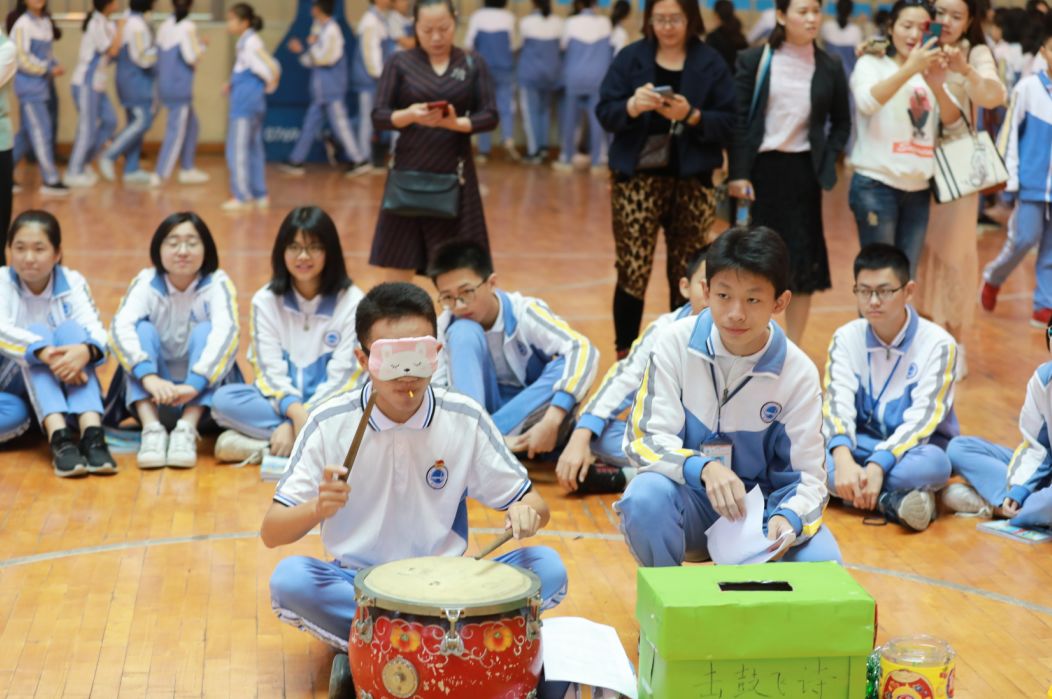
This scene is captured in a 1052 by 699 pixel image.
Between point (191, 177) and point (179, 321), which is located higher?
point (179, 321)

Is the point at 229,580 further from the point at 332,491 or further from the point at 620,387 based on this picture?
the point at 620,387

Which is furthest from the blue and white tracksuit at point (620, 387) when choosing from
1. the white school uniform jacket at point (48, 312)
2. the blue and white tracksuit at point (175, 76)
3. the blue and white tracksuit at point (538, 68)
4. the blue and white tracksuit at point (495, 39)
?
the blue and white tracksuit at point (538, 68)

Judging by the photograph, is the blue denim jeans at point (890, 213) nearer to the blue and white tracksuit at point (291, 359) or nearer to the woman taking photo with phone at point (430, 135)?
the woman taking photo with phone at point (430, 135)

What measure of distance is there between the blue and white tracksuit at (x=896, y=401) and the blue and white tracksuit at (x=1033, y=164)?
2.39 metres

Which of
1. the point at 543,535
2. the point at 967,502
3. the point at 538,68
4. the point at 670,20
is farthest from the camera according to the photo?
the point at 538,68

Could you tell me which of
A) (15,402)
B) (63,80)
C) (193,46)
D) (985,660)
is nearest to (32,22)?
(193,46)

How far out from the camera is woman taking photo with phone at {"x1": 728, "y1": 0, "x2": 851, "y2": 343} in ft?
19.8

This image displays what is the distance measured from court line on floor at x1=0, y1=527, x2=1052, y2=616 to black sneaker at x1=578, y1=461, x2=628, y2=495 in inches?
15.7

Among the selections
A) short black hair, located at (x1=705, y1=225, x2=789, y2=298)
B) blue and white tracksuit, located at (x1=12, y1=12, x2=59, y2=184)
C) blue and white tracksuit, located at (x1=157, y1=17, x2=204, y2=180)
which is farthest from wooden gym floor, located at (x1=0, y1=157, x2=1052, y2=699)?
blue and white tracksuit, located at (x1=157, y1=17, x2=204, y2=180)

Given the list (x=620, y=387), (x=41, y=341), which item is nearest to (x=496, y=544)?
(x=620, y=387)

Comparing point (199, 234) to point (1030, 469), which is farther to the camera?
point (199, 234)

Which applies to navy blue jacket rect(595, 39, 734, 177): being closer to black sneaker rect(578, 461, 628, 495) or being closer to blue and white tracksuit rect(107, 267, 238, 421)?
black sneaker rect(578, 461, 628, 495)

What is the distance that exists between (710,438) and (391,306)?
91 cm

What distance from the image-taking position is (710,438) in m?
3.68
